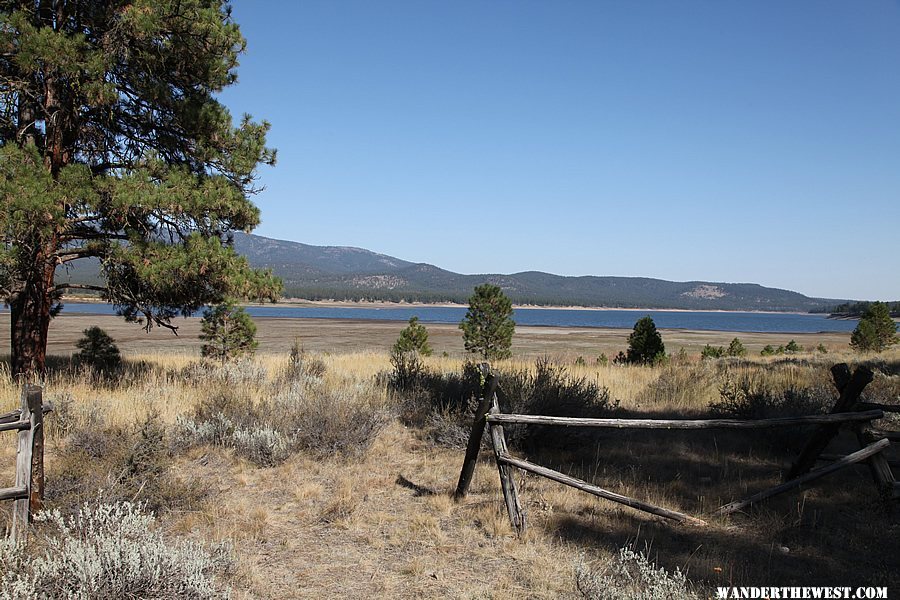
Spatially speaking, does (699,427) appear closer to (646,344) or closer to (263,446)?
(263,446)

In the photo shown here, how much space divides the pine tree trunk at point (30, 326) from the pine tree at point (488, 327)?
1341cm

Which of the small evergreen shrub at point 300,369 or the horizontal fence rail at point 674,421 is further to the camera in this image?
the small evergreen shrub at point 300,369

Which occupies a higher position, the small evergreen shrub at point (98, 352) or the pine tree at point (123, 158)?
the pine tree at point (123, 158)

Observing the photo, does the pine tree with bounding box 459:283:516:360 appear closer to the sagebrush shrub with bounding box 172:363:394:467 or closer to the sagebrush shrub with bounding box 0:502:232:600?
the sagebrush shrub with bounding box 172:363:394:467

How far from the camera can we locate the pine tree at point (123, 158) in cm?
823

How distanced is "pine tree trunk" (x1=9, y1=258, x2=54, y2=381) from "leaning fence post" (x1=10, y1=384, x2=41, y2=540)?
6172 mm

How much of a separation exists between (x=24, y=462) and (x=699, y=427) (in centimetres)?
551

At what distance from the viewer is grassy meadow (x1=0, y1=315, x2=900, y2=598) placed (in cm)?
417

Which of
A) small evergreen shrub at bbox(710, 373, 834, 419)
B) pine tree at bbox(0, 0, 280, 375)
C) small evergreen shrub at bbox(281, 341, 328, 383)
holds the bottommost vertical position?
small evergreen shrub at bbox(281, 341, 328, 383)

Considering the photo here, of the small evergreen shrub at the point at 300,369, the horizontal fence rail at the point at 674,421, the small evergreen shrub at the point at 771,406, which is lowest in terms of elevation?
the small evergreen shrub at the point at 300,369

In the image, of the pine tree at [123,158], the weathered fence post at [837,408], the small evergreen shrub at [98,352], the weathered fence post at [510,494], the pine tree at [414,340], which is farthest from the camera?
the pine tree at [414,340]

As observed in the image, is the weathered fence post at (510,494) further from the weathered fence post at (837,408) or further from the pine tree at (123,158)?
the pine tree at (123,158)

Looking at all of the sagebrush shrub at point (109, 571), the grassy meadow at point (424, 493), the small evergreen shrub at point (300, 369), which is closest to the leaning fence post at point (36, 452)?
the grassy meadow at point (424, 493)

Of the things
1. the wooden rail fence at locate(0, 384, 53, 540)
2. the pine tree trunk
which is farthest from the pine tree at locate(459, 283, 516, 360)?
the wooden rail fence at locate(0, 384, 53, 540)
